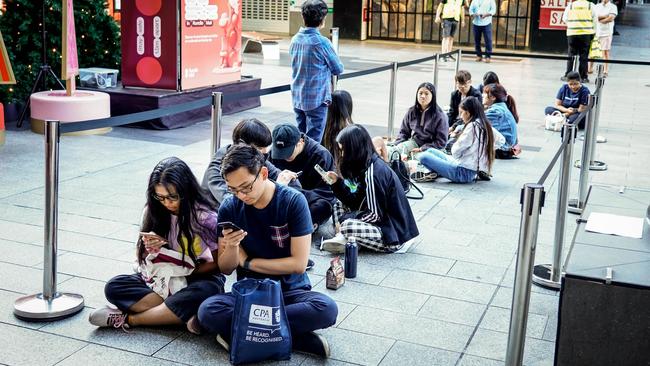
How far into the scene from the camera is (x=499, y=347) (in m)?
4.62

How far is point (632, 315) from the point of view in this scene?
3.86m

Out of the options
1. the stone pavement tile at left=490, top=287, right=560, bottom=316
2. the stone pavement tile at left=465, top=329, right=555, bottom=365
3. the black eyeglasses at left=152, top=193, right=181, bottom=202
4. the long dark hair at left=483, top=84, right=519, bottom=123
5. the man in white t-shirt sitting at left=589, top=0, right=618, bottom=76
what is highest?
the man in white t-shirt sitting at left=589, top=0, right=618, bottom=76

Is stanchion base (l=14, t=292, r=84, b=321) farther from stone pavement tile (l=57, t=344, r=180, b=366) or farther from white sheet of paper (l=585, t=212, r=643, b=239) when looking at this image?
white sheet of paper (l=585, t=212, r=643, b=239)

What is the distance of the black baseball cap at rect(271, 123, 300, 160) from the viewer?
20.0 feet

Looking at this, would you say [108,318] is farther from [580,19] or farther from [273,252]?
[580,19]

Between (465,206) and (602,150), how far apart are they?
371cm

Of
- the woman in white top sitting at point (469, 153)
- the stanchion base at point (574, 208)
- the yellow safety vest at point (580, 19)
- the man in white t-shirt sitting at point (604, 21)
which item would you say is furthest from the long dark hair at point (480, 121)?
the man in white t-shirt sitting at point (604, 21)

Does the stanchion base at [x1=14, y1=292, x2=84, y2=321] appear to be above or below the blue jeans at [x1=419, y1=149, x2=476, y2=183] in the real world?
below

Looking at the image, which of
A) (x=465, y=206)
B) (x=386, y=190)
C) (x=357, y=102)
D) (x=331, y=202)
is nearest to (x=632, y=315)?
(x=386, y=190)

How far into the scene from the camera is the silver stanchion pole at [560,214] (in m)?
Answer: 5.50

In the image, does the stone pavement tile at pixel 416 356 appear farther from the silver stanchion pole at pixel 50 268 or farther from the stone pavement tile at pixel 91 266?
the stone pavement tile at pixel 91 266

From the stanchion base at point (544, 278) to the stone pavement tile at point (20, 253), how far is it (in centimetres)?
338

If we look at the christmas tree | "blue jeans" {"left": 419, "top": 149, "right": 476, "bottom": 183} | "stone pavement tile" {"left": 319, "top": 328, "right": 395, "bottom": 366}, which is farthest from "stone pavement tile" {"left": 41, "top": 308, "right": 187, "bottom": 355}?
the christmas tree

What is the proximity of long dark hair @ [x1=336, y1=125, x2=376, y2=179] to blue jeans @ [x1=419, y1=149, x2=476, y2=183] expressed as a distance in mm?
2562
